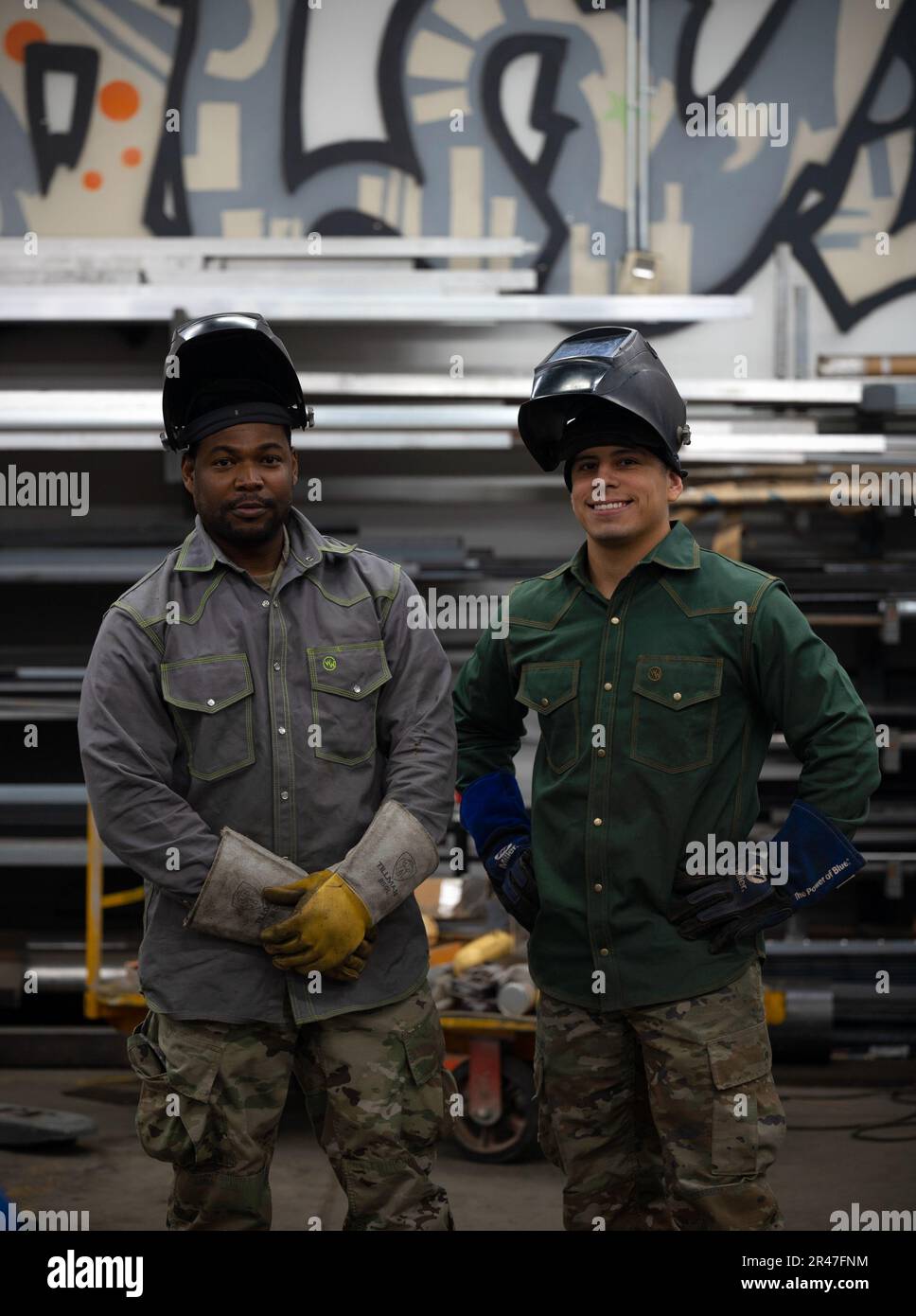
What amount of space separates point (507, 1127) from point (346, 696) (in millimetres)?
2217

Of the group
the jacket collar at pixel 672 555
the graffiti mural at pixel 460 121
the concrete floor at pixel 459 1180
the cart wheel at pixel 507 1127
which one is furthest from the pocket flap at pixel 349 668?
the graffiti mural at pixel 460 121

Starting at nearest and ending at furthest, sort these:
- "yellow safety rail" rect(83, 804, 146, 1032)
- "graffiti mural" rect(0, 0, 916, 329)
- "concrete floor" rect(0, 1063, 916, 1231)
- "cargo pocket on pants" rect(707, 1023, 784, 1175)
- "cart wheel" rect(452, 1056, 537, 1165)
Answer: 1. "cargo pocket on pants" rect(707, 1023, 784, 1175)
2. "concrete floor" rect(0, 1063, 916, 1231)
3. "cart wheel" rect(452, 1056, 537, 1165)
4. "yellow safety rail" rect(83, 804, 146, 1032)
5. "graffiti mural" rect(0, 0, 916, 329)

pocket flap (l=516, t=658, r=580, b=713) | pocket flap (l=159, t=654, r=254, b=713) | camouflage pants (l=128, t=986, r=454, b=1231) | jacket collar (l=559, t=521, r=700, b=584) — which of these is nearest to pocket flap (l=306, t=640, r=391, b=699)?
pocket flap (l=159, t=654, r=254, b=713)

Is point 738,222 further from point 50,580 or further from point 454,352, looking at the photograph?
point 50,580

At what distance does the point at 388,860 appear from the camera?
89.7 inches

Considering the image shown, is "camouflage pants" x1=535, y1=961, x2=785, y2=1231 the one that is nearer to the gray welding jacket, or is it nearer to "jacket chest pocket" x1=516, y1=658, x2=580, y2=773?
the gray welding jacket

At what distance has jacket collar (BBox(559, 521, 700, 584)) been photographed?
7.59 ft

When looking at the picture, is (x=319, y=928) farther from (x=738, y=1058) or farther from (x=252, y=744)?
(x=738, y=1058)

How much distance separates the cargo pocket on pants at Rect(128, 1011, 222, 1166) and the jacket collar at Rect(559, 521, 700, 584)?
0.96 meters

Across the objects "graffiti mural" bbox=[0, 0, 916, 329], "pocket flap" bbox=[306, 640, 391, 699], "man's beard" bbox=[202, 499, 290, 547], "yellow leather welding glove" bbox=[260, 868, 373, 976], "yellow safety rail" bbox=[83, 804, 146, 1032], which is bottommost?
"yellow safety rail" bbox=[83, 804, 146, 1032]

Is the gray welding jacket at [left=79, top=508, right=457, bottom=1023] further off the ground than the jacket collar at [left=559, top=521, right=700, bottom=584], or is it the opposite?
the jacket collar at [left=559, top=521, right=700, bottom=584]

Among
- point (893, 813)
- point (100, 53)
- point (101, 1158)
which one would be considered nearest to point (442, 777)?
point (101, 1158)

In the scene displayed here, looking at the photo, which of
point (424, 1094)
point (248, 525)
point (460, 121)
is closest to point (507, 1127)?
A: point (424, 1094)

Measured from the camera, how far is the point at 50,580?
A: 5168 millimetres
